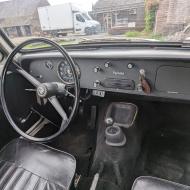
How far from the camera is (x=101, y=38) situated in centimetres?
160

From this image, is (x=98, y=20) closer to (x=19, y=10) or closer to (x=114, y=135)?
(x=19, y=10)

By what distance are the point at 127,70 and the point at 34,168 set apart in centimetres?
83

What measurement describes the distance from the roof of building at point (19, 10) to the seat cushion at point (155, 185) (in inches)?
48.4

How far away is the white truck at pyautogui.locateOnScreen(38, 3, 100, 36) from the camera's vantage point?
4.88 ft

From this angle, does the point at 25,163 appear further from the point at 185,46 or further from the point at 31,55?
the point at 185,46

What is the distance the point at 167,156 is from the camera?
1.87m

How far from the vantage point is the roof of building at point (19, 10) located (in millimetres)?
1524

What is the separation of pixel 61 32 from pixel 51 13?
137 mm

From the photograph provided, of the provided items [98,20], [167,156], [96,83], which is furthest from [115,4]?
[167,156]

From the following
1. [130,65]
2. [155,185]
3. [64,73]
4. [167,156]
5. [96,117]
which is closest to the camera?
[155,185]

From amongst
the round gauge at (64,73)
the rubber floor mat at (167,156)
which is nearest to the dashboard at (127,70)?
the round gauge at (64,73)

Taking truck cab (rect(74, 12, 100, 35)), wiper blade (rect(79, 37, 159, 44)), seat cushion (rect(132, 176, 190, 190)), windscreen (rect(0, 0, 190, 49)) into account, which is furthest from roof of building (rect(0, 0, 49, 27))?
seat cushion (rect(132, 176, 190, 190))

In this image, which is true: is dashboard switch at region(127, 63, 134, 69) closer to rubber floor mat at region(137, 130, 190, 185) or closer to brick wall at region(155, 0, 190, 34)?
brick wall at region(155, 0, 190, 34)

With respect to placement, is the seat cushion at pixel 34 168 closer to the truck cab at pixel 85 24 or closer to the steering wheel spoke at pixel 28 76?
the steering wheel spoke at pixel 28 76
